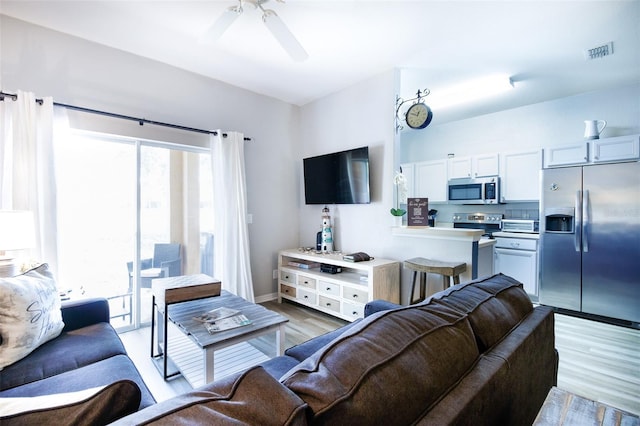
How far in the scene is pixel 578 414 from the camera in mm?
843

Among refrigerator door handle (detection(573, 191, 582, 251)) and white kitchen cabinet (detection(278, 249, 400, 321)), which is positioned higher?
refrigerator door handle (detection(573, 191, 582, 251))

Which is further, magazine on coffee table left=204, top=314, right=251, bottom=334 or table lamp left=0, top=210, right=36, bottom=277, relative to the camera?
table lamp left=0, top=210, right=36, bottom=277

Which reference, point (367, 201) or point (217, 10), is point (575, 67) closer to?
point (367, 201)

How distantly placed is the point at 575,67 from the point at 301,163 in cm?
332

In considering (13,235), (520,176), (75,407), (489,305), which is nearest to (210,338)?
(75,407)

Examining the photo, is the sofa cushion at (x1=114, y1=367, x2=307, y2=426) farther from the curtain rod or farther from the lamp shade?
the curtain rod

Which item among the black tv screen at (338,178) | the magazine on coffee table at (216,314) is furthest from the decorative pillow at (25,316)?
the black tv screen at (338,178)

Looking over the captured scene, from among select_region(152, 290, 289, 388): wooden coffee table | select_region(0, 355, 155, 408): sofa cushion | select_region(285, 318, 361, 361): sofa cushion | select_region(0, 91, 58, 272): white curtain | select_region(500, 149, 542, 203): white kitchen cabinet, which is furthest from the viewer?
select_region(500, 149, 542, 203): white kitchen cabinet

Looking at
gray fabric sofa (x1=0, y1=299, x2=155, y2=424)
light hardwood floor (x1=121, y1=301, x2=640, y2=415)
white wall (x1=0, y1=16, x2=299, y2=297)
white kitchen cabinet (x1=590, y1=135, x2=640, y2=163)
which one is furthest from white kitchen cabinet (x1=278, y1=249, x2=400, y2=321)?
white kitchen cabinet (x1=590, y1=135, x2=640, y2=163)

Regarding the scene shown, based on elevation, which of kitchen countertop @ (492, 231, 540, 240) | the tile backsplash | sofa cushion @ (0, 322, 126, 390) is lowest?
sofa cushion @ (0, 322, 126, 390)

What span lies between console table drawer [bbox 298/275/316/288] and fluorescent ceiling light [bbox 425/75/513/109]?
111 inches

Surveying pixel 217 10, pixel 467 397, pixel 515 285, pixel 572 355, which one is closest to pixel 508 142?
pixel 572 355

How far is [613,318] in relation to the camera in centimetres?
320

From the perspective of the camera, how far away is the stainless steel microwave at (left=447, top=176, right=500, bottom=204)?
170 inches
